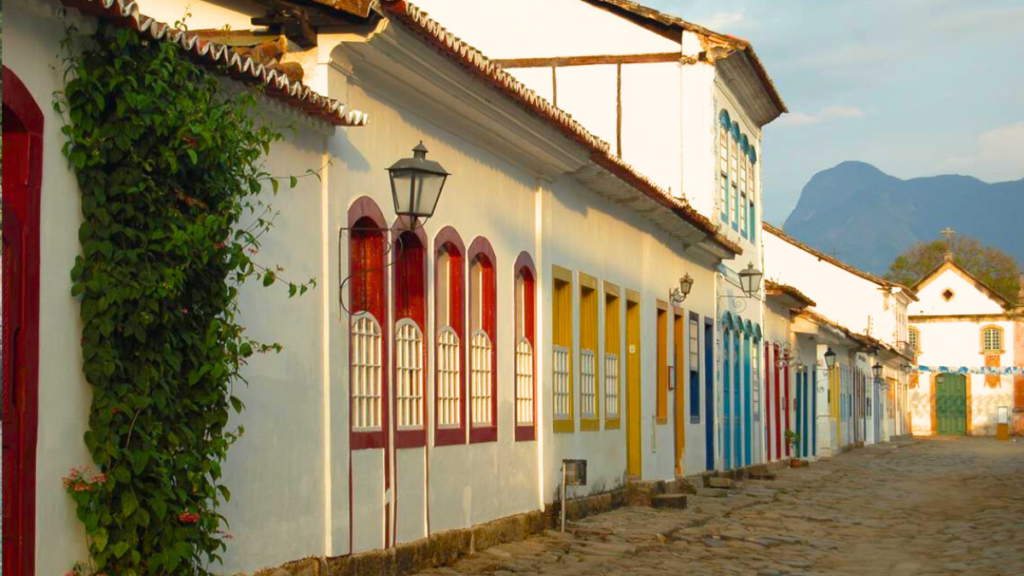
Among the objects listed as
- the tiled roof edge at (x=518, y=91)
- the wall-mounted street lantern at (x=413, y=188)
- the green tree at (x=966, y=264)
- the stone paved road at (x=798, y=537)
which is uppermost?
the green tree at (x=966, y=264)

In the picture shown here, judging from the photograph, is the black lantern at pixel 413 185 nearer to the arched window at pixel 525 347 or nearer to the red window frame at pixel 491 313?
the red window frame at pixel 491 313

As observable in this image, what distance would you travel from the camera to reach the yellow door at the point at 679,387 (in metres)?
22.4

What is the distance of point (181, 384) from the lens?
773 cm

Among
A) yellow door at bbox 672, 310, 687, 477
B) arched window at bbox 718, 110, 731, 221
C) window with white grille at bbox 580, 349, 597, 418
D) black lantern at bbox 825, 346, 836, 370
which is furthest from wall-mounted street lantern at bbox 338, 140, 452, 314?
black lantern at bbox 825, 346, 836, 370

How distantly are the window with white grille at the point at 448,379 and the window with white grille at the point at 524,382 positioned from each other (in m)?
1.79

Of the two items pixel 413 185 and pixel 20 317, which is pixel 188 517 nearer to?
pixel 20 317

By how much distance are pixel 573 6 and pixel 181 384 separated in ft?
56.8

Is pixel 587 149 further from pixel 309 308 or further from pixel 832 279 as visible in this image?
pixel 832 279

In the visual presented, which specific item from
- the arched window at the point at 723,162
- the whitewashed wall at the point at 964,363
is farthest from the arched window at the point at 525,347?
the whitewashed wall at the point at 964,363

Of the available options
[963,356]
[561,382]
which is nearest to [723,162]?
[561,382]

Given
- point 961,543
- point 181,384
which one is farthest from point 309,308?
point 961,543

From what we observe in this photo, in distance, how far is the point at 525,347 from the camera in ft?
49.6

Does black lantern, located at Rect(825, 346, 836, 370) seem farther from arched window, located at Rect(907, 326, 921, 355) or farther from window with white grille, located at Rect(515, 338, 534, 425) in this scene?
arched window, located at Rect(907, 326, 921, 355)

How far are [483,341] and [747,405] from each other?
1625cm
